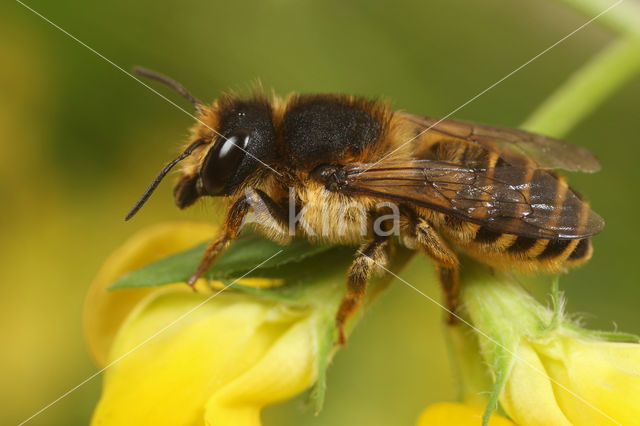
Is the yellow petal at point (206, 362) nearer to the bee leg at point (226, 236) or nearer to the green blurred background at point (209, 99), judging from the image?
the bee leg at point (226, 236)

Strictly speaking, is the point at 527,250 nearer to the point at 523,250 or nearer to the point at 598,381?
the point at 523,250

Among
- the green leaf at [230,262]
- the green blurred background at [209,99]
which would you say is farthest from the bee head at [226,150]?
the green blurred background at [209,99]

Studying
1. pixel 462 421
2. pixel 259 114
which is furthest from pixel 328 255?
pixel 462 421

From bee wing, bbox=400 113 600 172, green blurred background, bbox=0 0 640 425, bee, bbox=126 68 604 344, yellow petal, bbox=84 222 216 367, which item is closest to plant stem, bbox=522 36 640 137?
bee wing, bbox=400 113 600 172

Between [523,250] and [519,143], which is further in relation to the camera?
[519,143]

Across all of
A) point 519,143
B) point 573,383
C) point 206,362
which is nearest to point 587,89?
point 519,143

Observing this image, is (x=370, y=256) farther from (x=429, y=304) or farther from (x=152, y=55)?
(x=152, y=55)

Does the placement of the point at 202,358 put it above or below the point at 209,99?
below

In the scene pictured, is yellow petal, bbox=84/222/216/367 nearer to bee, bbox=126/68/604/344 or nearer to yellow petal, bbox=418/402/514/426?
bee, bbox=126/68/604/344
